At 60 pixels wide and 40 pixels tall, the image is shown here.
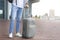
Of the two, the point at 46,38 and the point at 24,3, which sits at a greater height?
the point at 24,3

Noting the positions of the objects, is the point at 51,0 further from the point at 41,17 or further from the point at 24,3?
the point at 24,3

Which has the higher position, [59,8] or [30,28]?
[59,8]

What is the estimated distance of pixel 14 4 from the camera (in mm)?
4133

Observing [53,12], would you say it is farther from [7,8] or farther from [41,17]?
[7,8]

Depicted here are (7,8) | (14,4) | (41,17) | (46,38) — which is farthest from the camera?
(41,17)

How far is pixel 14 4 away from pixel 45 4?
6.49 meters

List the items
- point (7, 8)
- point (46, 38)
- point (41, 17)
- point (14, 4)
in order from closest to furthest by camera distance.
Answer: point (14, 4) → point (46, 38) → point (7, 8) → point (41, 17)

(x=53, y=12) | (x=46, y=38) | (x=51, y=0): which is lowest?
(x=46, y=38)

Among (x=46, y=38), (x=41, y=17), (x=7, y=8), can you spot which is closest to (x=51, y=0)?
(x=41, y=17)

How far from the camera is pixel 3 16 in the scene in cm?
963

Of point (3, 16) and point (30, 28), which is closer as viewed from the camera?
point (30, 28)

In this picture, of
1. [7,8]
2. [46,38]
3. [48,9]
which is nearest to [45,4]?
[48,9]

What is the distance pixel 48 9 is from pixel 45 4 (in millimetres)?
337

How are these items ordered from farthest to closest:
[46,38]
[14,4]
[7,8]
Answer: [7,8]
[46,38]
[14,4]
